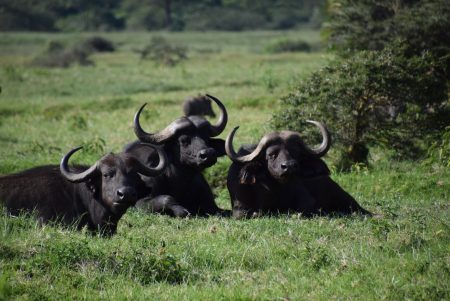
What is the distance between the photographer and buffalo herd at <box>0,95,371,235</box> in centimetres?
828

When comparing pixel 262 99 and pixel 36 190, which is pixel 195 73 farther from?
pixel 36 190

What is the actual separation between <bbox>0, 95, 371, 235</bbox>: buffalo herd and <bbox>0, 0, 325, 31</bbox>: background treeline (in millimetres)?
66934

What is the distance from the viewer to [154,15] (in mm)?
86312

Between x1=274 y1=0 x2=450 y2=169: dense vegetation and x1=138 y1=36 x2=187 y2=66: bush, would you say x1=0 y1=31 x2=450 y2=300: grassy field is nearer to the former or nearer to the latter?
x1=274 y1=0 x2=450 y2=169: dense vegetation

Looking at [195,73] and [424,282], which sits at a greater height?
[424,282]

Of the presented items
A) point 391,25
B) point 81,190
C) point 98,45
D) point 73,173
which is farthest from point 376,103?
point 98,45

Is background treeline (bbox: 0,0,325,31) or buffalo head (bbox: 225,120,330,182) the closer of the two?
buffalo head (bbox: 225,120,330,182)

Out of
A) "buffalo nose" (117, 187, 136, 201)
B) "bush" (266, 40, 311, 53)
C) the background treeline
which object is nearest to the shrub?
"bush" (266, 40, 311, 53)

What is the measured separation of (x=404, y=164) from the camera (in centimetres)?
1243

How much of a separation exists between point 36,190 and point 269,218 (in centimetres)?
242

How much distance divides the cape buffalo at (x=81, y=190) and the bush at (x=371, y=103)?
3.86m

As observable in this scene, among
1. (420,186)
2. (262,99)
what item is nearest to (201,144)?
(420,186)

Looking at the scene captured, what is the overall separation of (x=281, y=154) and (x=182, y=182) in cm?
147

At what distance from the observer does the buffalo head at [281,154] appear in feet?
30.1
